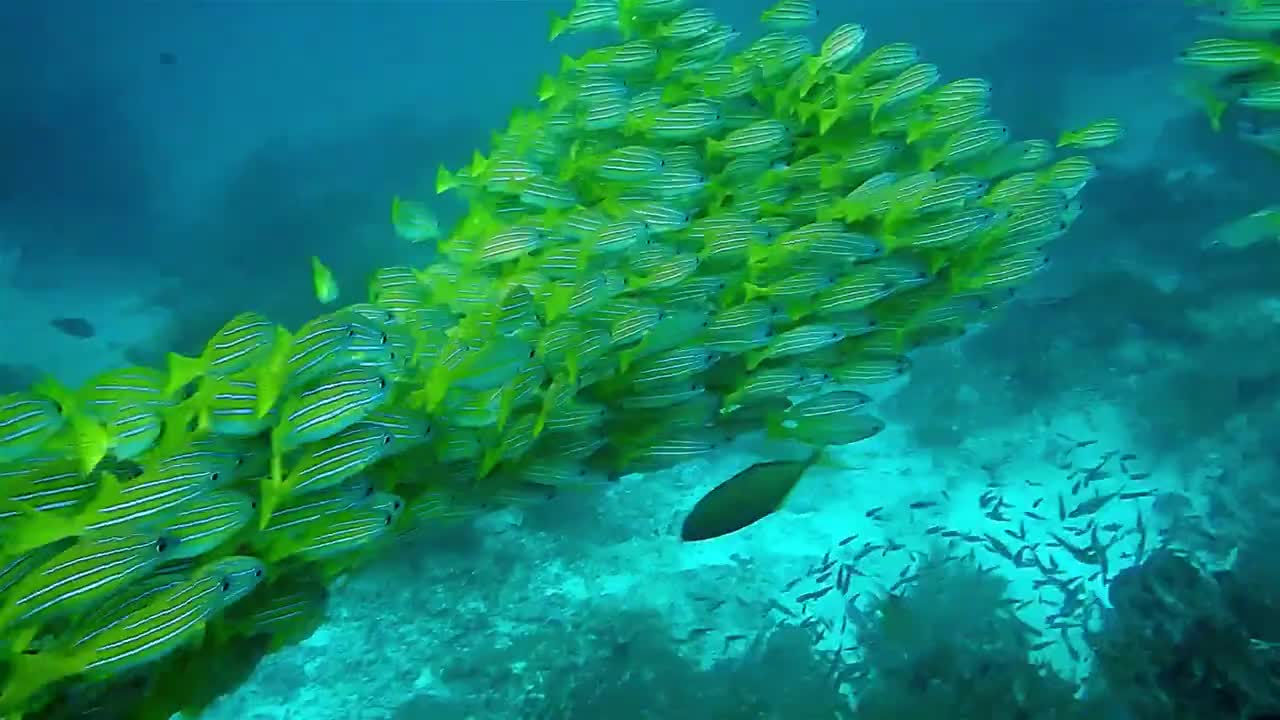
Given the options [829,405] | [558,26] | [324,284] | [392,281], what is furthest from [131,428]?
[558,26]

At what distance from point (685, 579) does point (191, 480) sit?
13.3 ft

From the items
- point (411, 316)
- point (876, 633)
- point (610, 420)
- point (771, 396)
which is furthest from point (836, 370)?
point (411, 316)

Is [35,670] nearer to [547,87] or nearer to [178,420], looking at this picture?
[178,420]

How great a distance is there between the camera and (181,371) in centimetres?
320

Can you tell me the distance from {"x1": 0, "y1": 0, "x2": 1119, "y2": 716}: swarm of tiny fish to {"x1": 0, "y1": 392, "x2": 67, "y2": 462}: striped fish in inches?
0.5

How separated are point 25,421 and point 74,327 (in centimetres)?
1369

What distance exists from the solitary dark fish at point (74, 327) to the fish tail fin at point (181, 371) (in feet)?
44.4

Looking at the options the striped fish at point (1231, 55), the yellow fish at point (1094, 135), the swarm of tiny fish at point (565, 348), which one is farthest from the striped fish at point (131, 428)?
the striped fish at point (1231, 55)

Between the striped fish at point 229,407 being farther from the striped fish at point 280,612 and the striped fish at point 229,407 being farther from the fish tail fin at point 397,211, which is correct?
the fish tail fin at point 397,211

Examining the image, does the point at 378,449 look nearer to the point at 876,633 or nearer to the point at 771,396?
the point at 771,396

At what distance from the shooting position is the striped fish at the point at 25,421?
2.94m

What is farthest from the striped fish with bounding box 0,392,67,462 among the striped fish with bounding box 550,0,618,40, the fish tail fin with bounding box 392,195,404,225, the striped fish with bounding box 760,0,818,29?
the striped fish with bounding box 760,0,818,29

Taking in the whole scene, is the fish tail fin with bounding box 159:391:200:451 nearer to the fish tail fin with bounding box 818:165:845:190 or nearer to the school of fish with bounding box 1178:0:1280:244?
the fish tail fin with bounding box 818:165:845:190

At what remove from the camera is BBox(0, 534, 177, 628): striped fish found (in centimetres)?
267
